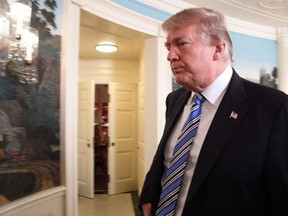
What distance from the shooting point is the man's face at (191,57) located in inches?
37.2

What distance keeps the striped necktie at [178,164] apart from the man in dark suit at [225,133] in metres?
0.02

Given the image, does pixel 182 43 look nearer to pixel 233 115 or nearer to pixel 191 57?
pixel 191 57

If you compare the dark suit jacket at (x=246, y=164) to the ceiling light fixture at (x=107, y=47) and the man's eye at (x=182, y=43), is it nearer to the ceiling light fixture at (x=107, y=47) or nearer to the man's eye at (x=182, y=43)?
the man's eye at (x=182, y=43)

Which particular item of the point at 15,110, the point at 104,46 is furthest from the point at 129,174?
the point at 15,110

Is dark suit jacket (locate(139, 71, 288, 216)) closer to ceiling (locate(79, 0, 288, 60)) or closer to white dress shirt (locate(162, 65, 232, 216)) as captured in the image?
white dress shirt (locate(162, 65, 232, 216))

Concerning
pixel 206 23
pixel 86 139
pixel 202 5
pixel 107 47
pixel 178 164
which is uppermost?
pixel 202 5

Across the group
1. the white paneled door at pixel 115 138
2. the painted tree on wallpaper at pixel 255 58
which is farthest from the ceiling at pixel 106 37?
the painted tree on wallpaper at pixel 255 58

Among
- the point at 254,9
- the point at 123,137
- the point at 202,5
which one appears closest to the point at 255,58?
the point at 254,9

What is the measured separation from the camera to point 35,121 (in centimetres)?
151

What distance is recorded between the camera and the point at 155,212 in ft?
3.56

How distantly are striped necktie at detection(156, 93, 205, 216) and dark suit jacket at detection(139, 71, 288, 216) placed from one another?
0.35 feet

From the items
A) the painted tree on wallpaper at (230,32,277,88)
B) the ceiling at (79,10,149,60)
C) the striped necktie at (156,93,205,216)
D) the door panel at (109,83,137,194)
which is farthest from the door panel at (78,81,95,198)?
the striped necktie at (156,93,205,216)

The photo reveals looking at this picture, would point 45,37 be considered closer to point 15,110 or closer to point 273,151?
point 15,110

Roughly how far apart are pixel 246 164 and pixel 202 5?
2.64m
